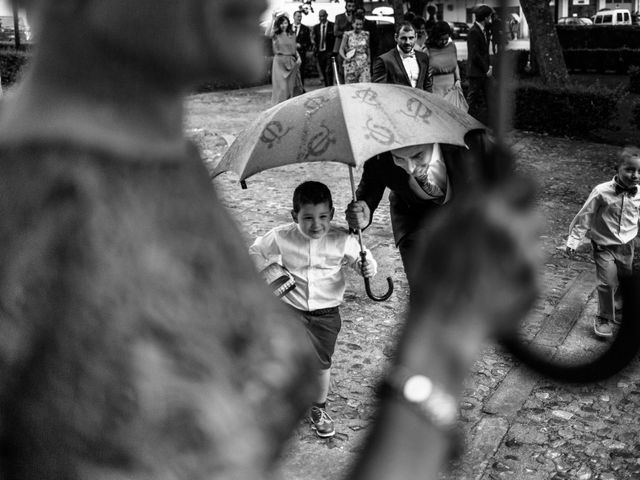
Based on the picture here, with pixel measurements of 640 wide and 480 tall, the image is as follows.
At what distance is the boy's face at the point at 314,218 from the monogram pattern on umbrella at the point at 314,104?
0.50 m

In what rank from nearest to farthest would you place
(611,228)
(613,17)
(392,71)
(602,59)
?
(611,228)
(392,71)
(602,59)
(613,17)

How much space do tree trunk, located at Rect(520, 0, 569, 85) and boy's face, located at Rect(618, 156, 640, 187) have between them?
28.1 feet

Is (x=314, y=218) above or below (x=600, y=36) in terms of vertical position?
above

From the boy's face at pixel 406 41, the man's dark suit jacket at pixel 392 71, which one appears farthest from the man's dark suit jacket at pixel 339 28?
the man's dark suit jacket at pixel 392 71

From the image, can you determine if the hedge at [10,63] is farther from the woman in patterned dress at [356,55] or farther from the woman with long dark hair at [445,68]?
the woman with long dark hair at [445,68]

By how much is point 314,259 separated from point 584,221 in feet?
8.27

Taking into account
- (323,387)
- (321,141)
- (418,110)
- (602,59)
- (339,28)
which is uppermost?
(418,110)

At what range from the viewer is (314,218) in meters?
4.62

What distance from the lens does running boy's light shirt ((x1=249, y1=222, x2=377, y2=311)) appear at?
4652 mm

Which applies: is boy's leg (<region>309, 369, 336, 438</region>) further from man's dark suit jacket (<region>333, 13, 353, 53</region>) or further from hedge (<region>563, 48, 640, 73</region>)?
hedge (<region>563, 48, 640, 73</region>)

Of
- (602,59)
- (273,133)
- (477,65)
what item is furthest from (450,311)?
(602,59)

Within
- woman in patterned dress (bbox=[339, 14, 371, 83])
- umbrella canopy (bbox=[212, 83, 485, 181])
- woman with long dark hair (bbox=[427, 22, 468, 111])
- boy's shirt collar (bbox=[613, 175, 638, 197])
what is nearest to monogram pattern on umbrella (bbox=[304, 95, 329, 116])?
umbrella canopy (bbox=[212, 83, 485, 181])

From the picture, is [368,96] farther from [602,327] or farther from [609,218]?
[602,327]

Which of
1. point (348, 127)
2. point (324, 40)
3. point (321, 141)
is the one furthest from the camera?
point (324, 40)
